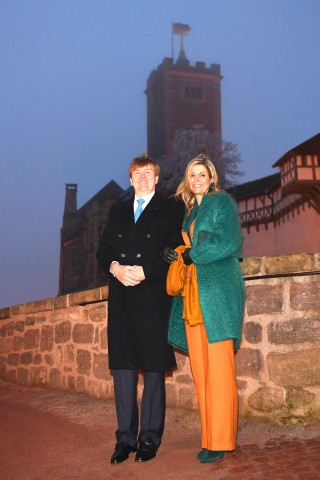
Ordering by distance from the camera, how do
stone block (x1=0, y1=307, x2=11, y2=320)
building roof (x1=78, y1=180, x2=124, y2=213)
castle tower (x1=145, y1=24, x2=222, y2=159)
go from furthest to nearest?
castle tower (x1=145, y1=24, x2=222, y2=159) → building roof (x1=78, y1=180, x2=124, y2=213) → stone block (x1=0, y1=307, x2=11, y2=320)

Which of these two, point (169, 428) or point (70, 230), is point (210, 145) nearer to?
point (70, 230)

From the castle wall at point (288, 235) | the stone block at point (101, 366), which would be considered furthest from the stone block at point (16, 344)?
the castle wall at point (288, 235)

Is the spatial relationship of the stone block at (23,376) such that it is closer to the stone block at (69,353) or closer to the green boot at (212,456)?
the stone block at (69,353)

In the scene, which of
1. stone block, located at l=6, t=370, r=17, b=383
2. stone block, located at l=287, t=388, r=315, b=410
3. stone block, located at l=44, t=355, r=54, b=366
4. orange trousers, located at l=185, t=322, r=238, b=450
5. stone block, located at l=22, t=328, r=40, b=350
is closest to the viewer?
orange trousers, located at l=185, t=322, r=238, b=450

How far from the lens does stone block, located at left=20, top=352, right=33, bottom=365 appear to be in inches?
266

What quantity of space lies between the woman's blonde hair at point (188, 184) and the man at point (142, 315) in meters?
0.12

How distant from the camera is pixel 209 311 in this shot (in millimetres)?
3195

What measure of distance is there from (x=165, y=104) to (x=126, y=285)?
57.0 m

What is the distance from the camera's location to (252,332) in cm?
422

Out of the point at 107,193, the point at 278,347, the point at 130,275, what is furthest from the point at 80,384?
the point at 107,193

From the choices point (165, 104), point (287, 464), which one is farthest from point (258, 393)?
point (165, 104)

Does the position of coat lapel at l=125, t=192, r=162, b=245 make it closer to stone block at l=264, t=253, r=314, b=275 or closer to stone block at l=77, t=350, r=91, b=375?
stone block at l=264, t=253, r=314, b=275

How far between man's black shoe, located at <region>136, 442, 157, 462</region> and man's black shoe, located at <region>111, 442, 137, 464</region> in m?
0.09

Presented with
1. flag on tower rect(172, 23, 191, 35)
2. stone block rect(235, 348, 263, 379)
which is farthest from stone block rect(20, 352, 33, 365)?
flag on tower rect(172, 23, 191, 35)
